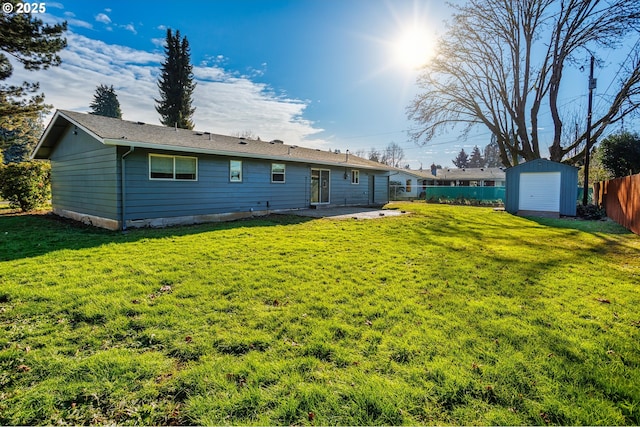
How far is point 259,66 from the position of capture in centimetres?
1877

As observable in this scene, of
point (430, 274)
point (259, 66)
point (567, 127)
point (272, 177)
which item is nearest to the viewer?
point (430, 274)

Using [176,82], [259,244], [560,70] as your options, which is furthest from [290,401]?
[176,82]

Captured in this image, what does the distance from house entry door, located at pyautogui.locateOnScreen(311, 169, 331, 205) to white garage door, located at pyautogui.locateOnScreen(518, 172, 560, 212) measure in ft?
34.6

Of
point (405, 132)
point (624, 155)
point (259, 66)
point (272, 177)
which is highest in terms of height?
point (259, 66)

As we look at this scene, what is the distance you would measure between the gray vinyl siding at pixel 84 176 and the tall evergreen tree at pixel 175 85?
16.6 metres

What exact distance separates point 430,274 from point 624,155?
20854mm

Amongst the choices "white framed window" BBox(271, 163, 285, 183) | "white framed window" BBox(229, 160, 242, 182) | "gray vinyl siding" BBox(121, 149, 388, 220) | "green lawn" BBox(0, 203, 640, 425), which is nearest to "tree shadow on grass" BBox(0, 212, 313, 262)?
"green lawn" BBox(0, 203, 640, 425)

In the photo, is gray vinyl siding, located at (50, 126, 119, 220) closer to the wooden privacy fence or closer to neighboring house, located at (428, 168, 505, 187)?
the wooden privacy fence

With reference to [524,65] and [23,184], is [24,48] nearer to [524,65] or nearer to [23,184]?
[23,184]

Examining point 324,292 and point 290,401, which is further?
point 324,292

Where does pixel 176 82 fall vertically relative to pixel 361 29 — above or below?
above

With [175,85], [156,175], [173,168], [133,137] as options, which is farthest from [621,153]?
[175,85]

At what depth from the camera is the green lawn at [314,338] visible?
2.08 meters

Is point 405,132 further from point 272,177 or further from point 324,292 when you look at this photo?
point 324,292
